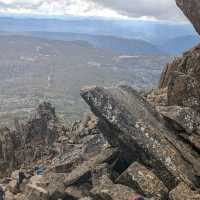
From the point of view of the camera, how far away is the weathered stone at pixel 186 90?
35.1m

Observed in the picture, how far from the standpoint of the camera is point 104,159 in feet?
116

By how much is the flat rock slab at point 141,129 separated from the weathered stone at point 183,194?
125cm

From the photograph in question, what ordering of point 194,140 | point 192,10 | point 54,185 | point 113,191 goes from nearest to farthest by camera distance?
point 113,191
point 194,140
point 54,185
point 192,10

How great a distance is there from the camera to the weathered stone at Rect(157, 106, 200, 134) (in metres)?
32.5

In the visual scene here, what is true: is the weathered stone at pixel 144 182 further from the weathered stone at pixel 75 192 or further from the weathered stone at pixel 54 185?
the weathered stone at pixel 54 185

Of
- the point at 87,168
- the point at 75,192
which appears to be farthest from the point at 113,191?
the point at 87,168

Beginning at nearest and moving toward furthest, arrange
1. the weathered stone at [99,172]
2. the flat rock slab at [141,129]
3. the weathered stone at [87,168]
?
1. the flat rock slab at [141,129]
2. the weathered stone at [99,172]
3. the weathered stone at [87,168]

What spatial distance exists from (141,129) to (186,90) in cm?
566

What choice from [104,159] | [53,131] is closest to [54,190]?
→ [104,159]

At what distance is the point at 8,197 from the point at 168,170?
47.8 feet

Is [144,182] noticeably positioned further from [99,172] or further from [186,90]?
[186,90]

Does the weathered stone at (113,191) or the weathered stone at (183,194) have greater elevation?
the weathered stone at (183,194)

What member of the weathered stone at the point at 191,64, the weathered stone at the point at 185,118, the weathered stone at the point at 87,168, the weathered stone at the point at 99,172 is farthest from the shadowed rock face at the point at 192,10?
the weathered stone at the point at 99,172

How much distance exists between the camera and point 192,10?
41.8 m
